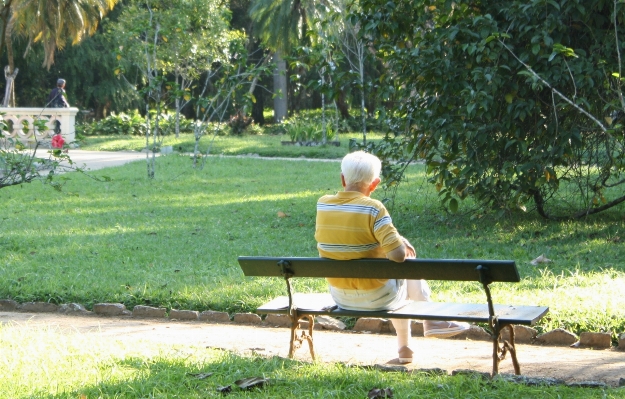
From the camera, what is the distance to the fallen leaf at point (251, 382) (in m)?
4.38

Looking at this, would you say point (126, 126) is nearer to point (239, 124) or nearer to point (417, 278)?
point (239, 124)

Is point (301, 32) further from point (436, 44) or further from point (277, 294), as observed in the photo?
point (277, 294)

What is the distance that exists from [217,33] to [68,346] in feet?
78.6

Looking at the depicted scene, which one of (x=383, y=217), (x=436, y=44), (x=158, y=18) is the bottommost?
(x=383, y=217)

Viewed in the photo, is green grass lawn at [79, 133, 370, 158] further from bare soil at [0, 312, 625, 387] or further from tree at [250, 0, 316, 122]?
bare soil at [0, 312, 625, 387]

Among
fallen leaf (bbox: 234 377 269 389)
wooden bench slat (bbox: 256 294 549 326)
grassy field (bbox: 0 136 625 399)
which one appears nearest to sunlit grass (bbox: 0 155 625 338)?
grassy field (bbox: 0 136 625 399)

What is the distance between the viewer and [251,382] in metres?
4.41

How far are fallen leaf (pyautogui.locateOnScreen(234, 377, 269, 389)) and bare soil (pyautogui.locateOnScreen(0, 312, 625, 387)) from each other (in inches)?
38.9

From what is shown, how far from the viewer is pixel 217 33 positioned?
93.2ft

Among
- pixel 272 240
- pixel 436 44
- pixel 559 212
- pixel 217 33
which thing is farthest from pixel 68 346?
pixel 217 33

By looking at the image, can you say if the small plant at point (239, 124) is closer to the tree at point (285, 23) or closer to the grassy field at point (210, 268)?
the tree at point (285, 23)

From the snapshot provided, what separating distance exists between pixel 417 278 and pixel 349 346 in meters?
1.32

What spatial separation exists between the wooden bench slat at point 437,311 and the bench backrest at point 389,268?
25cm

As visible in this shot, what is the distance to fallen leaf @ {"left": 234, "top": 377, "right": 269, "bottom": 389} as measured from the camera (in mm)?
4375
